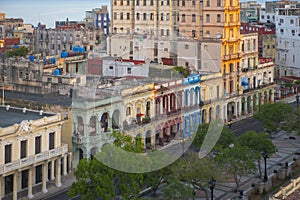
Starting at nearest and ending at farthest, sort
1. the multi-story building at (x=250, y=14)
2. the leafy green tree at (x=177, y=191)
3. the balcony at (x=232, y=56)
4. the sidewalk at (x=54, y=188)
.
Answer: the leafy green tree at (x=177, y=191)
the sidewalk at (x=54, y=188)
the balcony at (x=232, y=56)
the multi-story building at (x=250, y=14)

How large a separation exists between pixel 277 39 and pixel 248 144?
68061 millimetres

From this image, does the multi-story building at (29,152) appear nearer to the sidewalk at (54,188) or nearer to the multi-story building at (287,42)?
the sidewalk at (54,188)

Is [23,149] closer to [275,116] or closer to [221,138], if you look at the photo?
[221,138]

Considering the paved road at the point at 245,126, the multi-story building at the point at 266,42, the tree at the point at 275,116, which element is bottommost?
the paved road at the point at 245,126

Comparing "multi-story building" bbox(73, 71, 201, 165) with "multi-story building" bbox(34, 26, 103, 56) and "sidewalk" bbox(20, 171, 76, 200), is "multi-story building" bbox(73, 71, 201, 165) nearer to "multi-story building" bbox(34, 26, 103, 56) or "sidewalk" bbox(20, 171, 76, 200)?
"sidewalk" bbox(20, 171, 76, 200)

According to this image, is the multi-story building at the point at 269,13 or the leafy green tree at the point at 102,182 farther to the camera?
the multi-story building at the point at 269,13

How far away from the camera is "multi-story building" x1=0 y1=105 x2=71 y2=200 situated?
4981cm

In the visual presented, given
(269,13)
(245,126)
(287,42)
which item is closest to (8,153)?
(245,126)

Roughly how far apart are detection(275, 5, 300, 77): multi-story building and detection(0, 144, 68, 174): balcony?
7289cm

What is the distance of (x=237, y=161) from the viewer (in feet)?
168

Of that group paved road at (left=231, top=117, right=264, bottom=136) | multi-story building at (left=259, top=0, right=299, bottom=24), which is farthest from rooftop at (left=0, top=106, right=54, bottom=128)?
multi-story building at (left=259, top=0, right=299, bottom=24)

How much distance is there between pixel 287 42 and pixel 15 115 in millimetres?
74393

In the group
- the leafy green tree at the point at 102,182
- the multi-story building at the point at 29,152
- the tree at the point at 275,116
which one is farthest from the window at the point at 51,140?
the tree at the point at 275,116

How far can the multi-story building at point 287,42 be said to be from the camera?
389 feet
